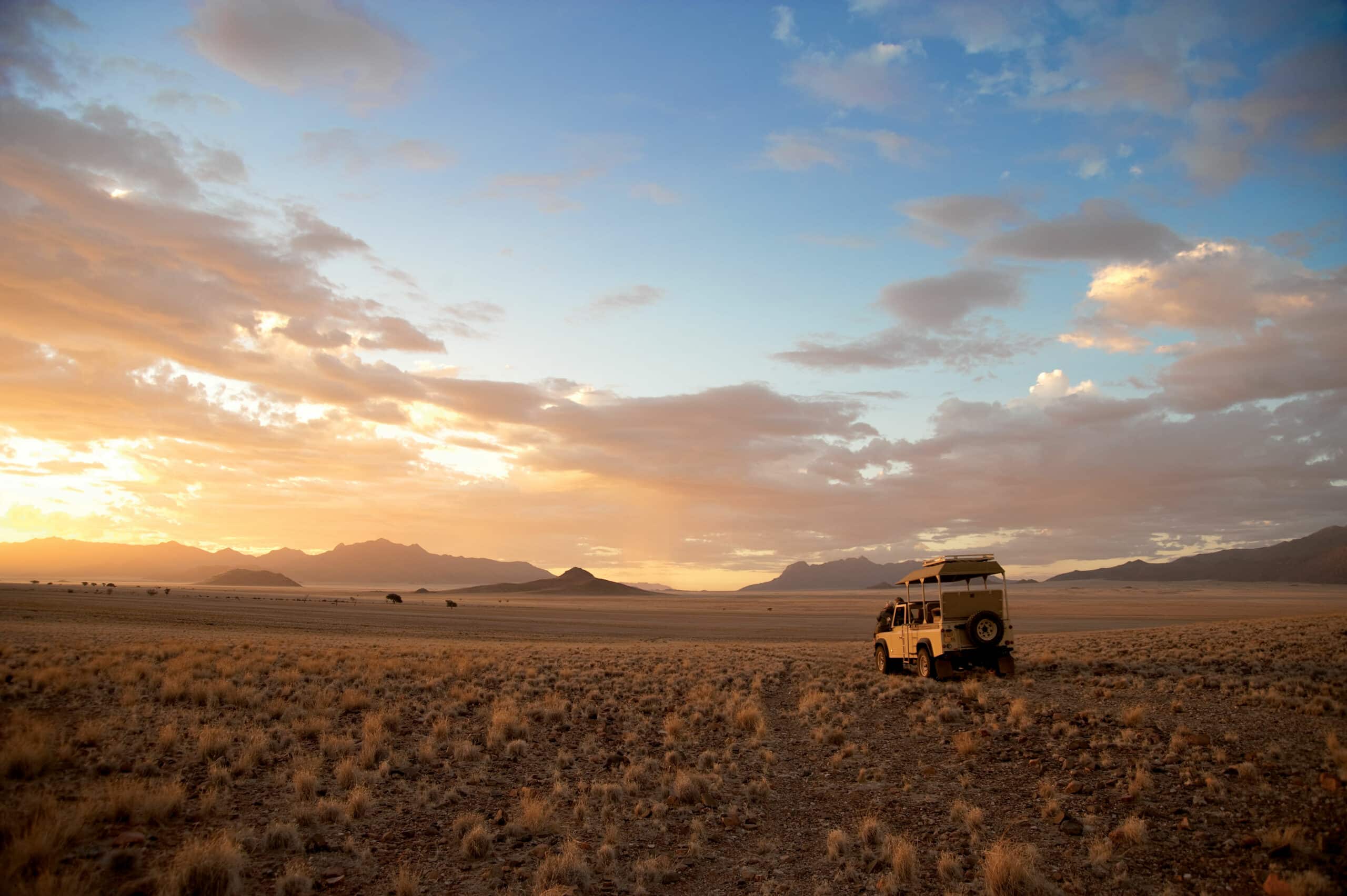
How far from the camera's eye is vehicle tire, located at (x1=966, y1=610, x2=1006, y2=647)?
738 inches

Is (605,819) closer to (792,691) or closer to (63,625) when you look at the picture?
(792,691)

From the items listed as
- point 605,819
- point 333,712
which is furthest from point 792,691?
point 333,712

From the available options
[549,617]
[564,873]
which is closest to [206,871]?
[564,873]

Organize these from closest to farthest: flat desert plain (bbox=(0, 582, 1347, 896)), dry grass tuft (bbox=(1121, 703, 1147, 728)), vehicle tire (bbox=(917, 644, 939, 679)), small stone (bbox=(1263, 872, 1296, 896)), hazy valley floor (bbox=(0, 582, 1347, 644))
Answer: small stone (bbox=(1263, 872, 1296, 896)) < flat desert plain (bbox=(0, 582, 1347, 896)) < dry grass tuft (bbox=(1121, 703, 1147, 728)) < vehicle tire (bbox=(917, 644, 939, 679)) < hazy valley floor (bbox=(0, 582, 1347, 644))

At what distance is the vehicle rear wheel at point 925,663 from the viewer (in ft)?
63.1

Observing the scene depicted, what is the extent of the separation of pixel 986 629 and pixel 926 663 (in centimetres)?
188

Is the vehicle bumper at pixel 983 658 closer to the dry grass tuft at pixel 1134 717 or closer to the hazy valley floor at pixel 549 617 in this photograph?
the dry grass tuft at pixel 1134 717

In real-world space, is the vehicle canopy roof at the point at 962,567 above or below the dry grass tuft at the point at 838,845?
above

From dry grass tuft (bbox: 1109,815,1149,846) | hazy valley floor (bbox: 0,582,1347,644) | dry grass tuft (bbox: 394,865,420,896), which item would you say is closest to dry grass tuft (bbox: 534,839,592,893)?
dry grass tuft (bbox: 394,865,420,896)

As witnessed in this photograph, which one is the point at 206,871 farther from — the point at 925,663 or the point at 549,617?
the point at 549,617

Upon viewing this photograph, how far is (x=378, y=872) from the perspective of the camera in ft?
28.0

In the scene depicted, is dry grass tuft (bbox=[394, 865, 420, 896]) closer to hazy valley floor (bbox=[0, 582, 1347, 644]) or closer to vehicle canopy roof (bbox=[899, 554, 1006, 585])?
vehicle canopy roof (bbox=[899, 554, 1006, 585])

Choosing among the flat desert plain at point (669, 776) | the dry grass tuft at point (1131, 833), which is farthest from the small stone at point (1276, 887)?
the dry grass tuft at point (1131, 833)

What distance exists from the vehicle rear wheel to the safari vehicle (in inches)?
0.6
